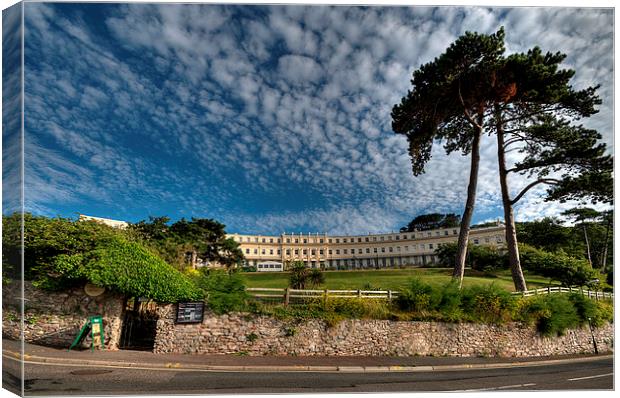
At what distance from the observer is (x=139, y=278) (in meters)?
10.3

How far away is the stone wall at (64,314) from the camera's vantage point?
9.63m

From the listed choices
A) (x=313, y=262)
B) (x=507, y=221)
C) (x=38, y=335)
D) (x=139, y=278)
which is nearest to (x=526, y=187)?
(x=507, y=221)

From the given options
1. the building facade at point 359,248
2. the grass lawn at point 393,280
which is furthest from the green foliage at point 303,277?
the building facade at point 359,248

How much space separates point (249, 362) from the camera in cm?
930

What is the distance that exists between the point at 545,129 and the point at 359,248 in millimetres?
53149

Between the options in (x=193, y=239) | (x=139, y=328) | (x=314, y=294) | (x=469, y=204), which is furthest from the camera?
(x=193, y=239)

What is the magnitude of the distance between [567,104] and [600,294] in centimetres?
1020

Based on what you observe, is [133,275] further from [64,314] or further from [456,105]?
[456,105]

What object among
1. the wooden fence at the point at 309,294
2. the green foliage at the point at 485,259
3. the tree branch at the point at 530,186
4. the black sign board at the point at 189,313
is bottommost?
the black sign board at the point at 189,313

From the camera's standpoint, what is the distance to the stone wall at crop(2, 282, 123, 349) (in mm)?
9633

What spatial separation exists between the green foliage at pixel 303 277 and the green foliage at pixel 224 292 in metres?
5.35

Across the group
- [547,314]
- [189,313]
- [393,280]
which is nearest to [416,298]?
[547,314]

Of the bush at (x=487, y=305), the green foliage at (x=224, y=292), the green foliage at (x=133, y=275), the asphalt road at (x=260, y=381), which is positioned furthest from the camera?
the bush at (x=487, y=305)

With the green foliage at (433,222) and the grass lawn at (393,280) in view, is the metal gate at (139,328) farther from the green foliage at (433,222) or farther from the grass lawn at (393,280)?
the green foliage at (433,222)
